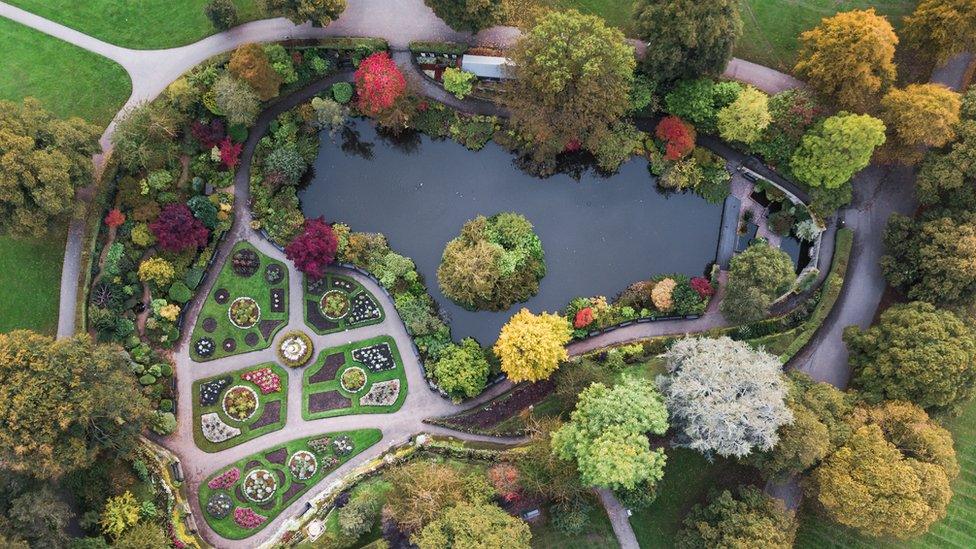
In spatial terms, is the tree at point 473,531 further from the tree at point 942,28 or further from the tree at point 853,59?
the tree at point 942,28

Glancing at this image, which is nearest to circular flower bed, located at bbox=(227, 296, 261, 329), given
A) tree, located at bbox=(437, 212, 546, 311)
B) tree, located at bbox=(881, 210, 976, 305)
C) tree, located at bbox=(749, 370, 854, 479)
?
tree, located at bbox=(437, 212, 546, 311)

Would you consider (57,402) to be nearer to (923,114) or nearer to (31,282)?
(31,282)

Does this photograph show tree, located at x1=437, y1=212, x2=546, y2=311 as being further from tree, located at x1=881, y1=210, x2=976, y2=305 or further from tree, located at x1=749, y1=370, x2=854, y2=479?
tree, located at x1=881, y1=210, x2=976, y2=305

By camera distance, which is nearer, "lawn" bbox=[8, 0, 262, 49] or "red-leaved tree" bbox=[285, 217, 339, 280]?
"red-leaved tree" bbox=[285, 217, 339, 280]

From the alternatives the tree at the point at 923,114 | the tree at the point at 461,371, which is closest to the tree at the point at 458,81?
the tree at the point at 461,371

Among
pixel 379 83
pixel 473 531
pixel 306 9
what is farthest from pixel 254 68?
pixel 473 531

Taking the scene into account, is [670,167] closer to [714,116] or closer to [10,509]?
[714,116]
